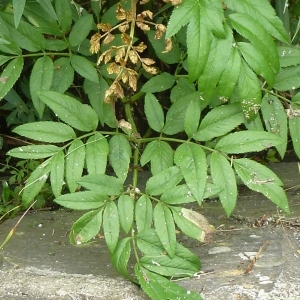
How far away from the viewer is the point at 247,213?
210 centimetres

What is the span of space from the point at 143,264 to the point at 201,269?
22cm

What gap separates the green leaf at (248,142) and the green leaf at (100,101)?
0.44 meters

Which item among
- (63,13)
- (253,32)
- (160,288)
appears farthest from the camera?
(63,13)

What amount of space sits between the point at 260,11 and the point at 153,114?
1.64ft

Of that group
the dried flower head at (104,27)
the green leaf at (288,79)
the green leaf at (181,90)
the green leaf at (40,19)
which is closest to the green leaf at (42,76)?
the green leaf at (40,19)

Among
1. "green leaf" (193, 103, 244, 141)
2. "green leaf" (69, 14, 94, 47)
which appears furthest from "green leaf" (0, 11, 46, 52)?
"green leaf" (193, 103, 244, 141)

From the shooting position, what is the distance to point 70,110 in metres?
1.80

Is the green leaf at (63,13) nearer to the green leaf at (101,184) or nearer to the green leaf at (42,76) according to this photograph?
the green leaf at (42,76)

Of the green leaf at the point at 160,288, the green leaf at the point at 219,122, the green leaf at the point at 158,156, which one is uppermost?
the green leaf at the point at 219,122

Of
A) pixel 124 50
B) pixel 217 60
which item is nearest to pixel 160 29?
pixel 124 50

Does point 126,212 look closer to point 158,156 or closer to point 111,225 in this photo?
point 111,225

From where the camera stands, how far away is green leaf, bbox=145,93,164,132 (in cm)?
188

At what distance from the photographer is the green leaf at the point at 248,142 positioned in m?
1.69

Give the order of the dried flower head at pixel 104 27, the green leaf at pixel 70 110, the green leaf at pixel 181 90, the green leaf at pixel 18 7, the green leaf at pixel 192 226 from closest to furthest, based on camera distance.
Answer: the green leaf at pixel 192 226, the green leaf at pixel 18 7, the green leaf at pixel 70 110, the dried flower head at pixel 104 27, the green leaf at pixel 181 90
